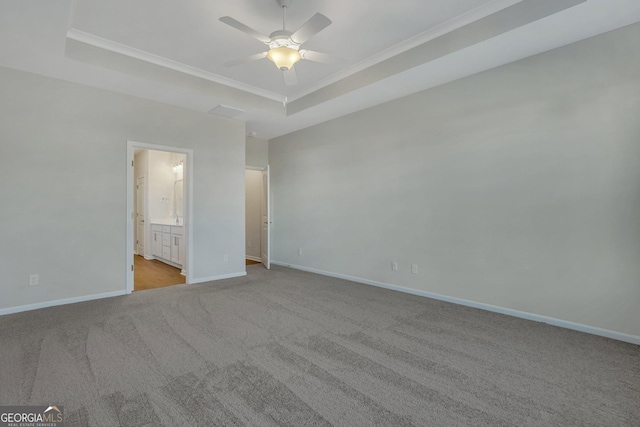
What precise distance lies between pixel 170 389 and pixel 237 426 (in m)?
0.61

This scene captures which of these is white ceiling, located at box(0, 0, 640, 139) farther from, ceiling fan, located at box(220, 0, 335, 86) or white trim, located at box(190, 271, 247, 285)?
white trim, located at box(190, 271, 247, 285)

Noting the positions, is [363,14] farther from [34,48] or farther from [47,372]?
[47,372]

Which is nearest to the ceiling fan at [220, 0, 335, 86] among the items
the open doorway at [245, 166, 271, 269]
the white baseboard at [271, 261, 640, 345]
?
the white baseboard at [271, 261, 640, 345]

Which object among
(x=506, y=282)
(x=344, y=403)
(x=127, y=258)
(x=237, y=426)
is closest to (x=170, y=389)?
(x=237, y=426)

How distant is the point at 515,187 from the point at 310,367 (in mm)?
2869

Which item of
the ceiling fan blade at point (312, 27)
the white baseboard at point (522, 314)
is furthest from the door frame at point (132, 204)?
the ceiling fan blade at point (312, 27)

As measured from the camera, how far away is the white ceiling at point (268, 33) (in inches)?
105

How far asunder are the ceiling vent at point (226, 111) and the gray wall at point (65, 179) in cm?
49

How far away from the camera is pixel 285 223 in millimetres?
6387

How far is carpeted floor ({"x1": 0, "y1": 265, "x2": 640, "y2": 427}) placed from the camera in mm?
1729

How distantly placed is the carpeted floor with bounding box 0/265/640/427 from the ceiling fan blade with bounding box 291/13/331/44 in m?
2.59

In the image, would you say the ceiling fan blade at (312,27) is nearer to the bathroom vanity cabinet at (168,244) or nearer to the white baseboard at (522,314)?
the white baseboard at (522,314)

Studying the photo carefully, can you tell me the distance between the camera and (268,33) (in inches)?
127

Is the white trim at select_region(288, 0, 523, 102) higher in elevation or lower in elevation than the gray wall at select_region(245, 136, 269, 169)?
higher
